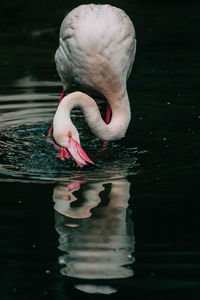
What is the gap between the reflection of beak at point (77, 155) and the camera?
6.54m

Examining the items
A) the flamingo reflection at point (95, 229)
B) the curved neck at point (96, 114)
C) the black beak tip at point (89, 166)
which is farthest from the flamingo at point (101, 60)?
the flamingo reflection at point (95, 229)

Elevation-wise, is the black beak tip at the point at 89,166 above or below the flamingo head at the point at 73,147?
below

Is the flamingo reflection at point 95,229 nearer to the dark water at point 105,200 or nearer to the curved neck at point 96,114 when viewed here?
the dark water at point 105,200

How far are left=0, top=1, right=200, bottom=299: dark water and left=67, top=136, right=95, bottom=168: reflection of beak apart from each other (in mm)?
102

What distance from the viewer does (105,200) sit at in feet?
19.4

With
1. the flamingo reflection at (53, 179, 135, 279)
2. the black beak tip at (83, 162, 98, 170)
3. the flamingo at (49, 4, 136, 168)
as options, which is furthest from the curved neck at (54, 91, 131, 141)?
the flamingo reflection at (53, 179, 135, 279)

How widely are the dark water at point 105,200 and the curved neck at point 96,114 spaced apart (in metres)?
0.25

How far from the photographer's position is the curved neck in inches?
261

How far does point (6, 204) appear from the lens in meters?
5.84

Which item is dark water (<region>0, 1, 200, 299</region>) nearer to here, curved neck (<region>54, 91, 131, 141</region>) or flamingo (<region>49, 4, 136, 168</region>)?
curved neck (<region>54, 91, 131, 141</region>)

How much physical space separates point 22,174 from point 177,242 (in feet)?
6.80

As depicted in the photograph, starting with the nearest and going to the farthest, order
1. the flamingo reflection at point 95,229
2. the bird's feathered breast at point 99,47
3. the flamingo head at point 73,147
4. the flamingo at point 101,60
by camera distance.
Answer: the flamingo reflection at point 95,229, the flamingo head at point 73,147, the flamingo at point 101,60, the bird's feathered breast at point 99,47

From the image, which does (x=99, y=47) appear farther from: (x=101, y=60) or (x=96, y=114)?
(x=96, y=114)

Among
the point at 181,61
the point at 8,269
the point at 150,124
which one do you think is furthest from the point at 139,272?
the point at 181,61
